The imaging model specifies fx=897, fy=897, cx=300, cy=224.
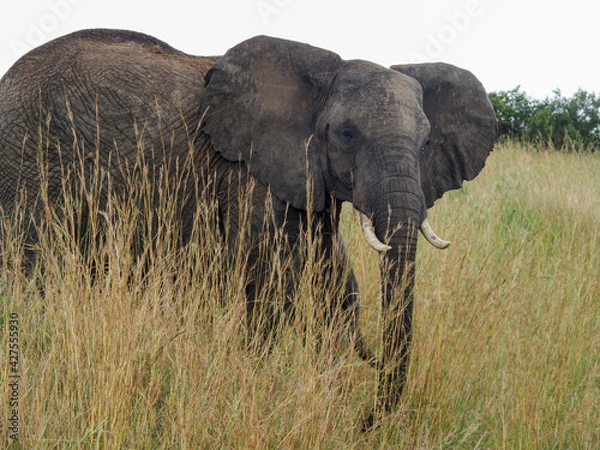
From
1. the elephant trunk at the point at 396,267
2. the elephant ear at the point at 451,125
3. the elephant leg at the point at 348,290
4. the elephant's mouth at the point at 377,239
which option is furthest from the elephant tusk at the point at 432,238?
the elephant ear at the point at 451,125

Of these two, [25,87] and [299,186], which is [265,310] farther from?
[25,87]

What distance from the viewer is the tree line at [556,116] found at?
637 inches

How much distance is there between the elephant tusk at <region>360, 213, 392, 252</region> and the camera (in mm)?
4703

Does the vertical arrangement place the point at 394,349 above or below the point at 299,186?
below

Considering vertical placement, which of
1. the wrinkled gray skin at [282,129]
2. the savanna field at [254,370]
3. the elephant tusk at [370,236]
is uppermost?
the wrinkled gray skin at [282,129]

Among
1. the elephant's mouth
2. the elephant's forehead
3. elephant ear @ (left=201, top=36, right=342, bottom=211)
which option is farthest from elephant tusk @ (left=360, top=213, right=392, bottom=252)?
elephant ear @ (left=201, top=36, right=342, bottom=211)

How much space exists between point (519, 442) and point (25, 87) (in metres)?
4.12

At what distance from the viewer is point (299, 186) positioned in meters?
5.57

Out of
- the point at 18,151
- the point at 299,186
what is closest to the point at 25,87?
the point at 18,151

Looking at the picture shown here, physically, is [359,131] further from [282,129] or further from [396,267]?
[396,267]

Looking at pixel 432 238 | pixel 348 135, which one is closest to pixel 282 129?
pixel 348 135

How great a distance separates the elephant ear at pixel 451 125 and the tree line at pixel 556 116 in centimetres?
1029

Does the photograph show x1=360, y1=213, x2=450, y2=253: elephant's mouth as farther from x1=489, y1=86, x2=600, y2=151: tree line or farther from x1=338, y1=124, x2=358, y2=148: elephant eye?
x1=489, y1=86, x2=600, y2=151: tree line

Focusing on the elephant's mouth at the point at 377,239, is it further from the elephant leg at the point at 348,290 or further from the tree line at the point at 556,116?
the tree line at the point at 556,116
